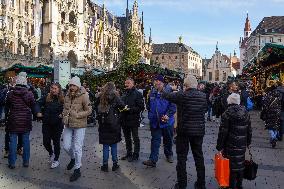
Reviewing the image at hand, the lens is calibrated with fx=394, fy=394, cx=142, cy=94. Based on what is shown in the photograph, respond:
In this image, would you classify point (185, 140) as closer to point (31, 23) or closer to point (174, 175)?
point (174, 175)

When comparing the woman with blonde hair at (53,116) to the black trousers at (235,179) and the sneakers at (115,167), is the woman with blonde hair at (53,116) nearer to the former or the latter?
the sneakers at (115,167)

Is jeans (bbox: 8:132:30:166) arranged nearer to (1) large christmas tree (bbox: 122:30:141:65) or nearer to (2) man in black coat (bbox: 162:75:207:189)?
(2) man in black coat (bbox: 162:75:207:189)

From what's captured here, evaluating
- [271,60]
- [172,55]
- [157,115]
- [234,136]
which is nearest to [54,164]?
[157,115]

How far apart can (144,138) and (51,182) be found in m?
6.08

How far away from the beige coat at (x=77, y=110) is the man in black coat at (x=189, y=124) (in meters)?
1.84

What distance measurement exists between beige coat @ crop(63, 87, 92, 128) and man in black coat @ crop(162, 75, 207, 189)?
6.03ft

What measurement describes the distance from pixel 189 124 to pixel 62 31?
183 ft

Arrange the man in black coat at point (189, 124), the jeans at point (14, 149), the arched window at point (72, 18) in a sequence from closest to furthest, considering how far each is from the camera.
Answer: the man in black coat at point (189, 124) → the jeans at point (14, 149) → the arched window at point (72, 18)

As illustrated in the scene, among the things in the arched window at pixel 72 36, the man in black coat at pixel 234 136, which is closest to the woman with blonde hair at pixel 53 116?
the man in black coat at pixel 234 136

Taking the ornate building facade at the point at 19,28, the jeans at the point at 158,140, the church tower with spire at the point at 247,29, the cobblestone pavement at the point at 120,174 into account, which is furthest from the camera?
the church tower with spire at the point at 247,29

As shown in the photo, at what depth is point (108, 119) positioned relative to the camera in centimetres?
814

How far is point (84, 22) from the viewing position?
67188mm

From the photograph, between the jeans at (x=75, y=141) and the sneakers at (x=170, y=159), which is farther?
the sneakers at (x=170, y=159)

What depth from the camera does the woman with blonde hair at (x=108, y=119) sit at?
8133mm
